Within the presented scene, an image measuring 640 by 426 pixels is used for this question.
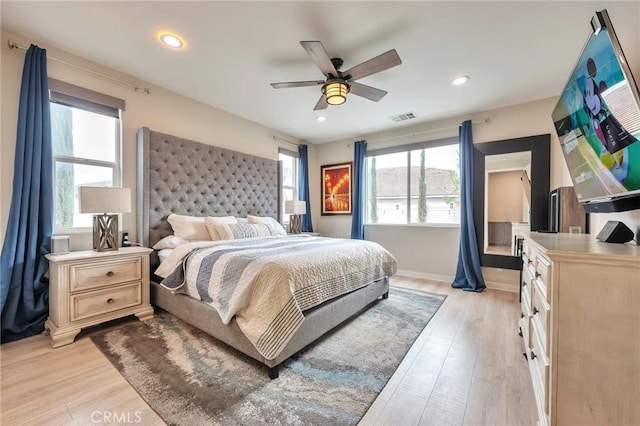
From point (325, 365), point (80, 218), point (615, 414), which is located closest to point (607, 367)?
point (615, 414)

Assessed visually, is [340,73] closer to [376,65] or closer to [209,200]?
[376,65]

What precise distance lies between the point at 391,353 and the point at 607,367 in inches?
48.8

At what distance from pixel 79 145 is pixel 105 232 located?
0.99 metres

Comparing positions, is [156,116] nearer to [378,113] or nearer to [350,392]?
[378,113]

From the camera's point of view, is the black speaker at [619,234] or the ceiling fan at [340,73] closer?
the black speaker at [619,234]

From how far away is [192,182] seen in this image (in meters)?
3.30

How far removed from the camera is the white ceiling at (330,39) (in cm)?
186

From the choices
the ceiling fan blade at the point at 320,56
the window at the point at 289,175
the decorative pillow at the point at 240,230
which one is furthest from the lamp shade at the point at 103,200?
the window at the point at 289,175

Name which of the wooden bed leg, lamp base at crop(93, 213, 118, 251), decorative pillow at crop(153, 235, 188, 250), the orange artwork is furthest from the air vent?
lamp base at crop(93, 213, 118, 251)

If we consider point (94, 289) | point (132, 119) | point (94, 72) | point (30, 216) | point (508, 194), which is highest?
point (94, 72)

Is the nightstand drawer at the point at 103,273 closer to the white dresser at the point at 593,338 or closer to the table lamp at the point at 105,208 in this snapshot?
the table lamp at the point at 105,208

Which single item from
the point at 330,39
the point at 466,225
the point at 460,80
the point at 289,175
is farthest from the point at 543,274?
the point at 289,175

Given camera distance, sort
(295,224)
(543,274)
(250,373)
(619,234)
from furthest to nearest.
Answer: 1. (295,224)
2. (250,373)
3. (619,234)
4. (543,274)

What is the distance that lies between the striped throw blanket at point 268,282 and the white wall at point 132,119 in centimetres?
137
